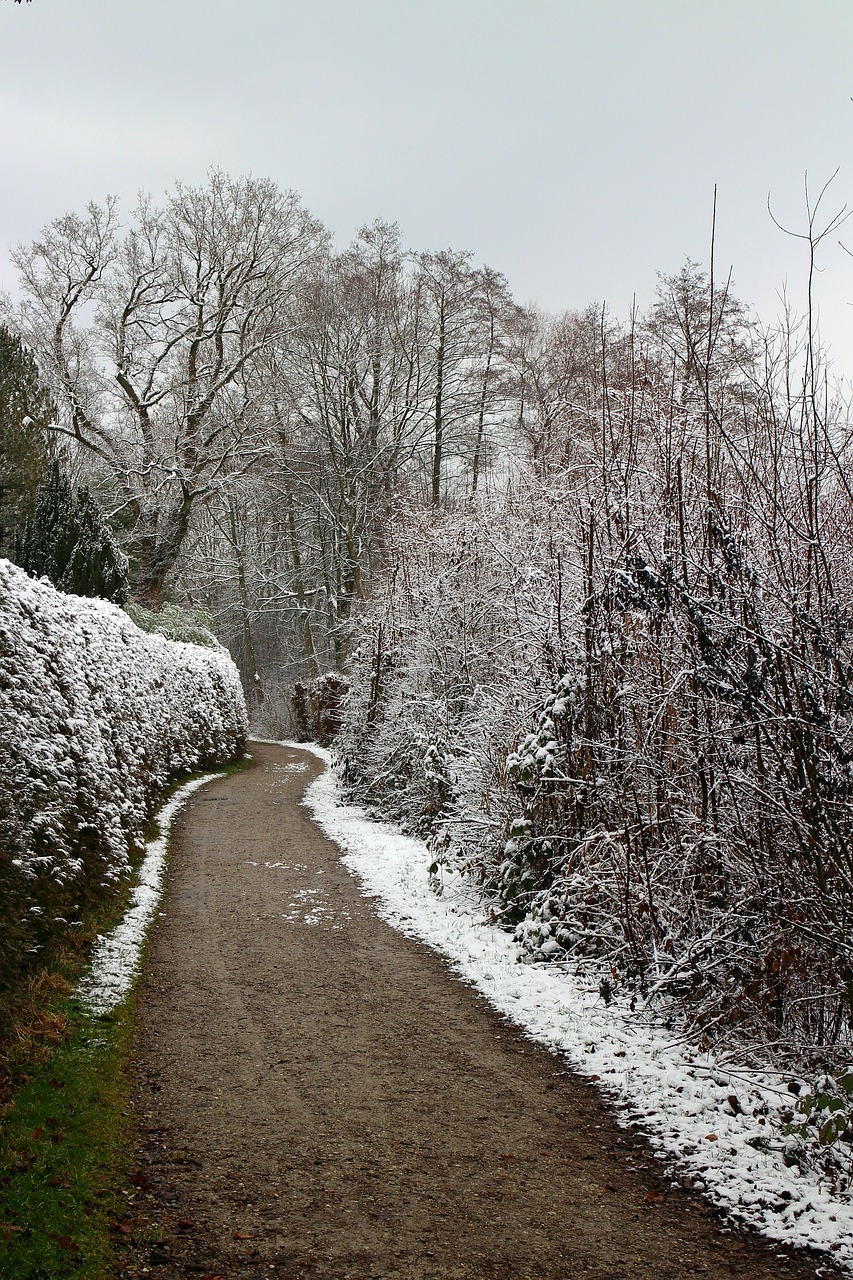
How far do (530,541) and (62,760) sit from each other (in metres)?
5.11

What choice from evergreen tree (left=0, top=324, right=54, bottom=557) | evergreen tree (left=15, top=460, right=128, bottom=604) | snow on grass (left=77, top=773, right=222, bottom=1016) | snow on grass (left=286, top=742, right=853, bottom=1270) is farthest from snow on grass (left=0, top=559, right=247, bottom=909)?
evergreen tree (left=15, top=460, right=128, bottom=604)

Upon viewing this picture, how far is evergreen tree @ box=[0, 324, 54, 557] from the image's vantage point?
16.7 m

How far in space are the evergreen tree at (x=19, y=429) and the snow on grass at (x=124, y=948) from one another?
32.7ft

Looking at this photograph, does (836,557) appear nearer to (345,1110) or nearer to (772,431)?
(772,431)

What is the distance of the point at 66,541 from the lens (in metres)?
19.1

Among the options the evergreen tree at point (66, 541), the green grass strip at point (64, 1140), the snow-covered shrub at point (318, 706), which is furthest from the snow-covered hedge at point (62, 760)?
the snow-covered shrub at point (318, 706)

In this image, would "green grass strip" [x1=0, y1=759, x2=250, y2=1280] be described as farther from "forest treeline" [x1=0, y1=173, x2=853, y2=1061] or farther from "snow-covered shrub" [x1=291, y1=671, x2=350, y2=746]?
"snow-covered shrub" [x1=291, y1=671, x2=350, y2=746]

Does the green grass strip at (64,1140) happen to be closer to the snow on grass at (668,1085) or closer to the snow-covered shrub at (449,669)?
the snow on grass at (668,1085)

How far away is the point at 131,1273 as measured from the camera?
3076 mm

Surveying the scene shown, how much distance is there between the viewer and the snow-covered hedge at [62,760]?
221 inches

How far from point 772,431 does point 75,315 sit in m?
24.0

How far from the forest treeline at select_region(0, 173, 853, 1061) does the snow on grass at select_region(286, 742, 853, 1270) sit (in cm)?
25

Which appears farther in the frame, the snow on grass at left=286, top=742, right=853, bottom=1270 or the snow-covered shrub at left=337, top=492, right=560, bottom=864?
the snow-covered shrub at left=337, top=492, right=560, bottom=864

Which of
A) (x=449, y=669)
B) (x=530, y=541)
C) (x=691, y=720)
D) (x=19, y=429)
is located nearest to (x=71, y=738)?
(x=530, y=541)
